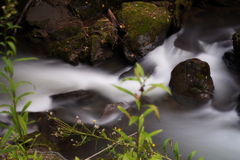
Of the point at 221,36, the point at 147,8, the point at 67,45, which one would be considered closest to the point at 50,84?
the point at 67,45

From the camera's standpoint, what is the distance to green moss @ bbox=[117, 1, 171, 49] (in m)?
6.67

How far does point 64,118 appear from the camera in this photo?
16.2ft

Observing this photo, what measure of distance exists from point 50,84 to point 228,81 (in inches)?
182

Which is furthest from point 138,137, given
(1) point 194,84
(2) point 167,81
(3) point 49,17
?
(3) point 49,17

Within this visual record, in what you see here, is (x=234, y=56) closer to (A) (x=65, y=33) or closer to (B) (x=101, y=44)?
(B) (x=101, y=44)

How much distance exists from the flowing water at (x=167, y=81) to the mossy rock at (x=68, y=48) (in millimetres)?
236

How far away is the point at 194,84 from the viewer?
5.42 metres

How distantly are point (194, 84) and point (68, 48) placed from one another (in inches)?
144

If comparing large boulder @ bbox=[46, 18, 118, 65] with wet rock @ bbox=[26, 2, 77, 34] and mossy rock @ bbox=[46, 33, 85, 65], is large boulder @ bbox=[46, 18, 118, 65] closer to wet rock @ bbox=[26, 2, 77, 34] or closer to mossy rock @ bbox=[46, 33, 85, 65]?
mossy rock @ bbox=[46, 33, 85, 65]

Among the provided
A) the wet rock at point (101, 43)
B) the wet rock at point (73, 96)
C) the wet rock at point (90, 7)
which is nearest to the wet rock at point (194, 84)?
the wet rock at point (73, 96)

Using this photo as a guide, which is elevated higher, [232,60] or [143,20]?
[143,20]

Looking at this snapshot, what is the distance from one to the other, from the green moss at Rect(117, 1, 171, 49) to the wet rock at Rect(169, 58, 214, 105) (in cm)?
167

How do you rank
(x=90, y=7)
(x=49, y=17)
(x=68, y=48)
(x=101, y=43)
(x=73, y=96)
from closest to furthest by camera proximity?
(x=73, y=96) → (x=101, y=43) → (x=68, y=48) → (x=49, y=17) → (x=90, y=7)

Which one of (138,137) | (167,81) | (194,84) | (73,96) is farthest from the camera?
(167,81)
